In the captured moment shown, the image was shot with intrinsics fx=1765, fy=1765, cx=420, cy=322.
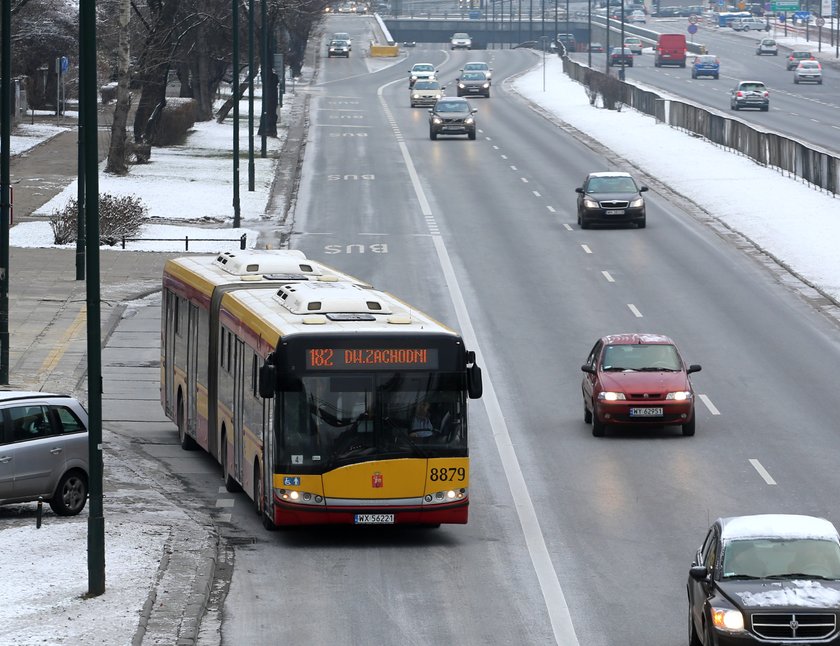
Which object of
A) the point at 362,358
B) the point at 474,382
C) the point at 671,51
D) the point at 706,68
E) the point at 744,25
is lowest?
the point at 474,382

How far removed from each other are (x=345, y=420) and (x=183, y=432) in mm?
7489

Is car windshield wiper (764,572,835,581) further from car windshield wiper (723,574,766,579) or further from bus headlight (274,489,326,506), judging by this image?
bus headlight (274,489,326,506)

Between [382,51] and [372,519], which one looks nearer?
[372,519]

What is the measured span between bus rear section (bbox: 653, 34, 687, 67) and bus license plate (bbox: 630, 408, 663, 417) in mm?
116971

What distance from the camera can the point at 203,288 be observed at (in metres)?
25.9

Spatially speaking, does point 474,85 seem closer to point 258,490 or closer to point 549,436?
point 549,436

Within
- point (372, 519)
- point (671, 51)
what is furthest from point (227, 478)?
point (671, 51)

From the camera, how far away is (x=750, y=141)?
6875 cm

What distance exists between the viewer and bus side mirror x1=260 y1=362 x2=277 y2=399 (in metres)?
20.1

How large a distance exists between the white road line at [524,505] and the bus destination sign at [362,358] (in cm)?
267

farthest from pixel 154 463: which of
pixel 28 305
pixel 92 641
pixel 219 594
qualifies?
pixel 28 305

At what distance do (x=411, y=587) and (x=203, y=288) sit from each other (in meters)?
8.49

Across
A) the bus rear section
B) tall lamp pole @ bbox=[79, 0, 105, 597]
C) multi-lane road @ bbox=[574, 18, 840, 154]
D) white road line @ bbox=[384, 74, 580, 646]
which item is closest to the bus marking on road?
white road line @ bbox=[384, 74, 580, 646]

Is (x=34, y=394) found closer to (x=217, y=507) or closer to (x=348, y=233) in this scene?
(x=217, y=507)
